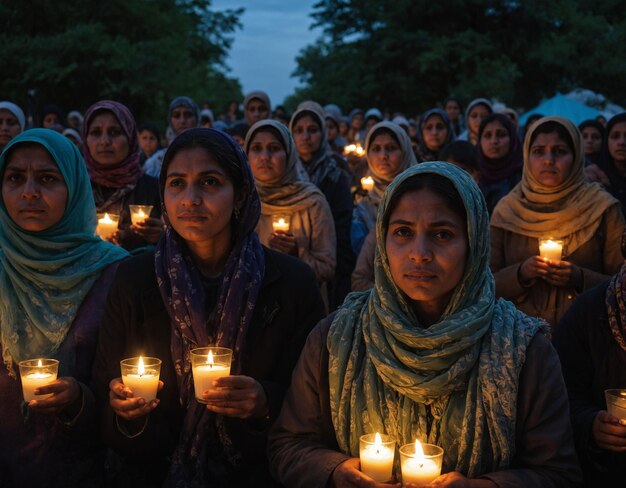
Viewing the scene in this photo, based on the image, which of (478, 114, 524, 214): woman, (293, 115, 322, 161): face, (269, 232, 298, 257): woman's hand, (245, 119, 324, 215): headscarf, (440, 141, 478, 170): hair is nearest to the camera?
(269, 232, 298, 257): woman's hand

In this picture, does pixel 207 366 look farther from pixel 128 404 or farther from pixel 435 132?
pixel 435 132

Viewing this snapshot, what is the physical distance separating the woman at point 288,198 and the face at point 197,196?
206 cm

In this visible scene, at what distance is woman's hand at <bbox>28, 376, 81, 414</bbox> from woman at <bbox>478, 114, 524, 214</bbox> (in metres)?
4.59

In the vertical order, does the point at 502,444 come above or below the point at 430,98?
below

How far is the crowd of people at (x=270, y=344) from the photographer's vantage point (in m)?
2.21

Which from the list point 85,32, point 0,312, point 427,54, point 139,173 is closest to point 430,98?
point 427,54

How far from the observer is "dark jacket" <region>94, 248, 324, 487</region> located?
8.79 ft

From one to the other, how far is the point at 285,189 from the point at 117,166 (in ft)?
4.02

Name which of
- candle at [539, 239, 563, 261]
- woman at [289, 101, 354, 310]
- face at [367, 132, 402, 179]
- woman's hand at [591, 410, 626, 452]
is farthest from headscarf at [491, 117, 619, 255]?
woman's hand at [591, 410, 626, 452]

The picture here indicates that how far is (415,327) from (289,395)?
0.54 metres

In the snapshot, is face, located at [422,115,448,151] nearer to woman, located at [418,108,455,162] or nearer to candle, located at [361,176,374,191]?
woman, located at [418,108,455,162]

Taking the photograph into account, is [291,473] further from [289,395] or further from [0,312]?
[0,312]

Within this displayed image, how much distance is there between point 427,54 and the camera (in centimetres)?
2467

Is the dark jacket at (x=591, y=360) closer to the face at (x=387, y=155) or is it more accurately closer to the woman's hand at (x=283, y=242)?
the woman's hand at (x=283, y=242)
